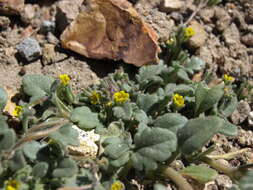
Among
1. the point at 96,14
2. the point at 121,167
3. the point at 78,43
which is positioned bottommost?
the point at 121,167

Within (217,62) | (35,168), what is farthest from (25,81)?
(217,62)

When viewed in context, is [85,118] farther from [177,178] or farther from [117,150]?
[177,178]

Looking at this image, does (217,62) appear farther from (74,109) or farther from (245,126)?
(74,109)

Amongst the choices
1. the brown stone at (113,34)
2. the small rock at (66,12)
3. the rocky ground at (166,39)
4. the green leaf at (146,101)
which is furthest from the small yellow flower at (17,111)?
the small rock at (66,12)

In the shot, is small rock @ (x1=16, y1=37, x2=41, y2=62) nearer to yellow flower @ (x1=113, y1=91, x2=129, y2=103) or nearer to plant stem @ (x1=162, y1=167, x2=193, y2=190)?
yellow flower @ (x1=113, y1=91, x2=129, y2=103)

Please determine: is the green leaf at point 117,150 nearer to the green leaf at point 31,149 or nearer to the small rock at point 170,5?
the green leaf at point 31,149

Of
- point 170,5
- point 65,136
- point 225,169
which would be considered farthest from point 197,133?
point 170,5
